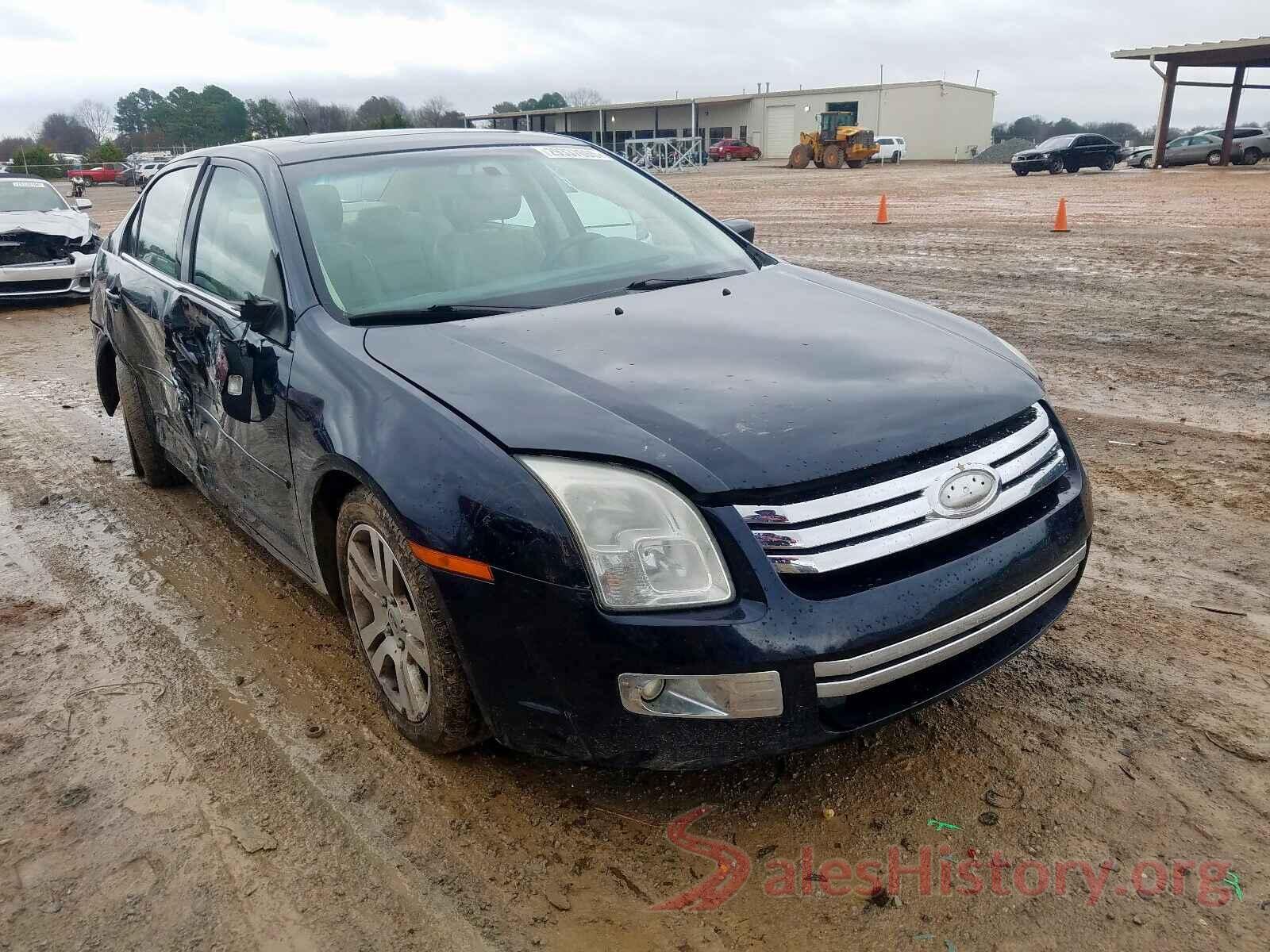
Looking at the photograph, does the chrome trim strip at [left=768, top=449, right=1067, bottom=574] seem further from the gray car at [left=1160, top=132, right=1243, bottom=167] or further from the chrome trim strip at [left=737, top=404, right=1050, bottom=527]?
the gray car at [left=1160, top=132, right=1243, bottom=167]

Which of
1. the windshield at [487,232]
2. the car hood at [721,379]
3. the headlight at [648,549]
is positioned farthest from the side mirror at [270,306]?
the headlight at [648,549]

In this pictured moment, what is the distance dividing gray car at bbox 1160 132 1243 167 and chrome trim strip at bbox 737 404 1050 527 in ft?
122

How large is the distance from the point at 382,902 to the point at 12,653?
2101mm

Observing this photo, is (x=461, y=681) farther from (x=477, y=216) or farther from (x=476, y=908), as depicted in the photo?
(x=477, y=216)

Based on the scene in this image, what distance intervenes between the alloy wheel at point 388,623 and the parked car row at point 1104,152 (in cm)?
3542

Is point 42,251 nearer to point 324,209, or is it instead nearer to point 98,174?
point 324,209

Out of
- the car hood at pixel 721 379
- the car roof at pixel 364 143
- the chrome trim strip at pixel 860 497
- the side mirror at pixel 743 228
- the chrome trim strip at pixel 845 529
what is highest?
the car roof at pixel 364 143

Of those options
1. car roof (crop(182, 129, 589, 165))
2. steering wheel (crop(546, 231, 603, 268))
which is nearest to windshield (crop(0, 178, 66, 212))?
car roof (crop(182, 129, 589, 165))

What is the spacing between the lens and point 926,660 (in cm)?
216

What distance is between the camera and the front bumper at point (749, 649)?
6.70 ft

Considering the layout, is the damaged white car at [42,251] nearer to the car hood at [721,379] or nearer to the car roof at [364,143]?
the car roof at [364,143]

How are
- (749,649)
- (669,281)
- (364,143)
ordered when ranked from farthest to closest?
(364,143), (669,281), (749,649)

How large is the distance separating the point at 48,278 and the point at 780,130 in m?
59.5

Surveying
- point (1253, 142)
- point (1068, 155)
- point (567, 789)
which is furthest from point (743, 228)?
point (1253, 142)
